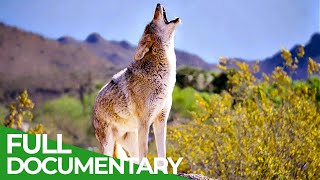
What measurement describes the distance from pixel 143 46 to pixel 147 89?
0.37m

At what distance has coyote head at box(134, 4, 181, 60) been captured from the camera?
545 centimetres

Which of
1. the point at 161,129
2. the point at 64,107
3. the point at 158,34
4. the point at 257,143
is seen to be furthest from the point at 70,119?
the point at 158,34

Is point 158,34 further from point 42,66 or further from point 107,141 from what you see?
point 42,66

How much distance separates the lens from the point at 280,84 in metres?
13.0

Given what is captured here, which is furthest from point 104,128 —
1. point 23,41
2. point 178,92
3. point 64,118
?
point 23,41

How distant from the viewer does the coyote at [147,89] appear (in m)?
5.49

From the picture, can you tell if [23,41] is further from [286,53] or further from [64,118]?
[286,53]

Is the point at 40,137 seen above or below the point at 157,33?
below

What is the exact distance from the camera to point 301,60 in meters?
18.2

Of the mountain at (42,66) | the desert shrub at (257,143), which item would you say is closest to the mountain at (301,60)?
the desert shrub at (257,143)

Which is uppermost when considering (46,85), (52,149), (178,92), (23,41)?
(23,41)

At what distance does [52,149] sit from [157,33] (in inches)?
59.5

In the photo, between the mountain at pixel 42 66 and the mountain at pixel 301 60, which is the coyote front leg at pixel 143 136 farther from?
the mountain at pixel 42 66

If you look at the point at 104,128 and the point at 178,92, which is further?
the point at 178,92
